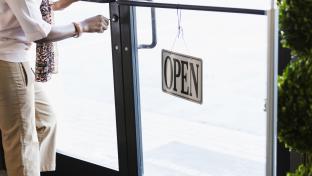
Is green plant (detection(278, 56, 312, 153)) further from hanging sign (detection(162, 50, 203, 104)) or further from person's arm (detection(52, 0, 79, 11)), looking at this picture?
person's arm (detection(52, 0, 79, 11))

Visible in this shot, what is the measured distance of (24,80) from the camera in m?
2.79

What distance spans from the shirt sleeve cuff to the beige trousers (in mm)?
208

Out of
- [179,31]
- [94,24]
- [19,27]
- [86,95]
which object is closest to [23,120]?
[19,27]

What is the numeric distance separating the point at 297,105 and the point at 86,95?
2.30m

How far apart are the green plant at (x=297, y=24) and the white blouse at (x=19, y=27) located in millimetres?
1183

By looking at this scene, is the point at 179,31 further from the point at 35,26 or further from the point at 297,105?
the point at 297,105

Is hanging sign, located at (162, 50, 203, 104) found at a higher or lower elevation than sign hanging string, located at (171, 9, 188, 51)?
lower

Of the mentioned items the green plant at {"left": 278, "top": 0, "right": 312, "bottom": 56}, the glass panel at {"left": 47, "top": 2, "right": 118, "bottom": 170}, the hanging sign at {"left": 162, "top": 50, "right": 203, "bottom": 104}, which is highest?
the green plant at {"left": 278, "top": 0, "right": 312, "bottom": 56}

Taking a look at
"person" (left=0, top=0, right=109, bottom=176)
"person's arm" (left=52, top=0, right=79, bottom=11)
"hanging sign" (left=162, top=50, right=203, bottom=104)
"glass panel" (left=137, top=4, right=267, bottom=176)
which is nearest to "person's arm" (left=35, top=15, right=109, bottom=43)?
"person" (left=0, top=0, right=109, bottom=176)

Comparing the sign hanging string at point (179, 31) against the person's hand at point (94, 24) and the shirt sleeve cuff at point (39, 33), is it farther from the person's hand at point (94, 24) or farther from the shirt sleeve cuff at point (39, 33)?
the shirt sleeve cuff at point (39, 33)

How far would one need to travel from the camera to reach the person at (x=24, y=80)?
2591 mm

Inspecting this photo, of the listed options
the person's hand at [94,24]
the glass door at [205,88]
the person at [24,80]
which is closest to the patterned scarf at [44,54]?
the person at [24,80]

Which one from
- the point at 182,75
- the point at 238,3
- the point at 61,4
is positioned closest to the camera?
the point at 182,75

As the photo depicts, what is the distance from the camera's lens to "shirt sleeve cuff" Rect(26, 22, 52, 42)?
259 cm
